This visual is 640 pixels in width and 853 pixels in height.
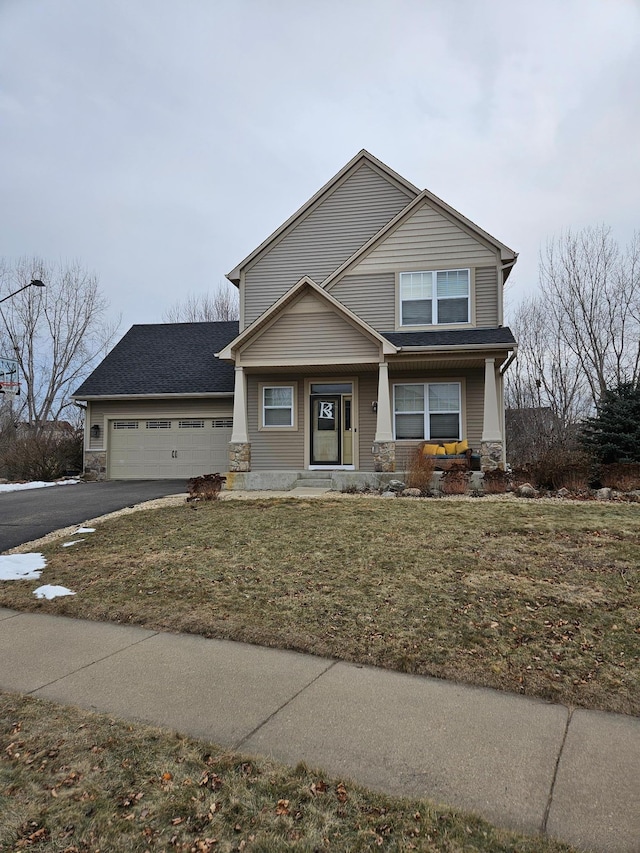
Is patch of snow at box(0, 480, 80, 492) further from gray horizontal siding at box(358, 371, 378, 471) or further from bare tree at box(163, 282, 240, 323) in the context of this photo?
bare tree at box(163, 282, 240, 323)

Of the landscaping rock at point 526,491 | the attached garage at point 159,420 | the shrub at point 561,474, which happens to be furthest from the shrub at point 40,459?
the shrub at point 561,474

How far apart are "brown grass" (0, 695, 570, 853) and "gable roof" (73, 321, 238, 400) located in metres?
14.7

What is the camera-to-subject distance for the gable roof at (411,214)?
47.9 ft

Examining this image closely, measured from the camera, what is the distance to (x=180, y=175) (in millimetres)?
19781

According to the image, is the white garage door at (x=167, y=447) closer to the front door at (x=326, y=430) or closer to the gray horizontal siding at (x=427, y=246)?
the front door at (x=326, y=430)

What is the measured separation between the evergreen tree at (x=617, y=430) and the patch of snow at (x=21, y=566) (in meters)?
12.6

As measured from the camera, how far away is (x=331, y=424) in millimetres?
15500

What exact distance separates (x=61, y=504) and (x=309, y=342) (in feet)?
23.3

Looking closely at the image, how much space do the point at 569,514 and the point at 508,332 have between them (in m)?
6.56

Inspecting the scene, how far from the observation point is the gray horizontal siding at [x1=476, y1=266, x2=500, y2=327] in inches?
577

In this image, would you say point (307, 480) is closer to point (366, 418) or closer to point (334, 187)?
point (366, 418)

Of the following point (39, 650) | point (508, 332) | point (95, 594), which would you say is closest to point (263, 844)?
point (39, 650)

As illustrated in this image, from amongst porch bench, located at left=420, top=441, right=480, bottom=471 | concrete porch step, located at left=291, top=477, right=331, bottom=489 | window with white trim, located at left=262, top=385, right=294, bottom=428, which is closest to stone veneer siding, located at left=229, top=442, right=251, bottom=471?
window with white trim, located at left=262, top=385, right=294, bottom=428

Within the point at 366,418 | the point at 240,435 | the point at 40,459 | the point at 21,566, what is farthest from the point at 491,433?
the point at 40,459
